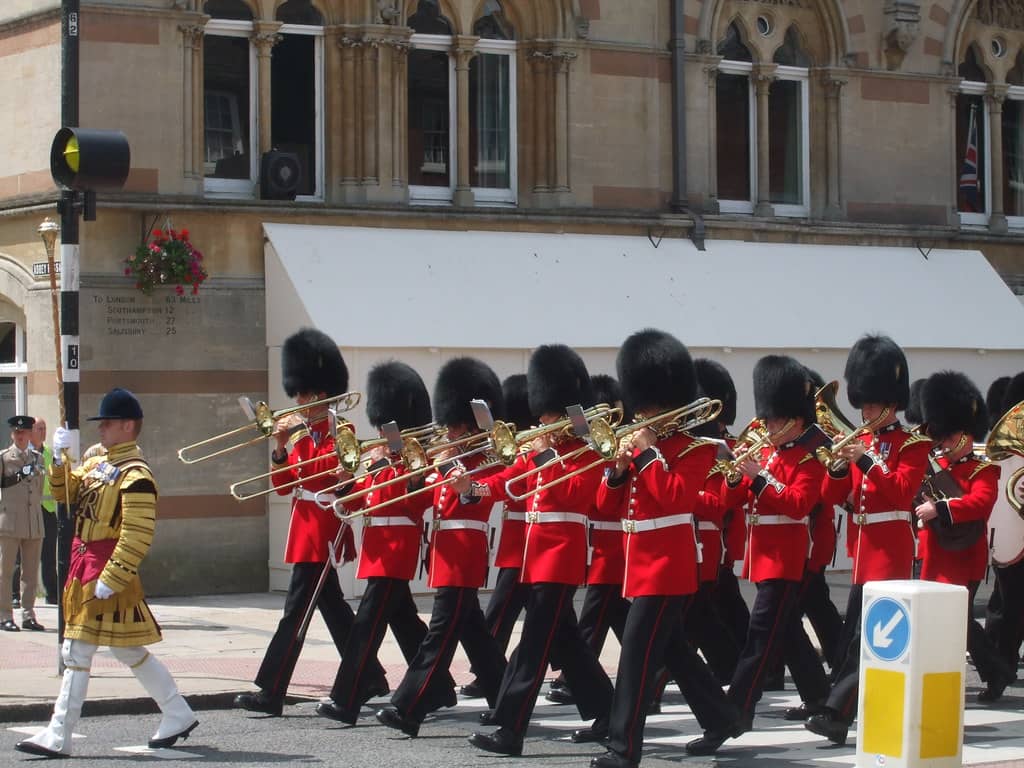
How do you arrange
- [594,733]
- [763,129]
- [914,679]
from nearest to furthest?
[914,679], [594,733], [763,129]

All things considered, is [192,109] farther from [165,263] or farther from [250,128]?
[165,263]

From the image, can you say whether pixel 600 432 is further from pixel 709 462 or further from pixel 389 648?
pixel 389 648

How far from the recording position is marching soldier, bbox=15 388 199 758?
29.3 ft

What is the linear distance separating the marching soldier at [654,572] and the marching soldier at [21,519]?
6.63m

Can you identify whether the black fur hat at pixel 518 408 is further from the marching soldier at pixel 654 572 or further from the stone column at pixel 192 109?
the stone column at pixel 192 109

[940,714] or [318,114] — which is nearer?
[940,714]

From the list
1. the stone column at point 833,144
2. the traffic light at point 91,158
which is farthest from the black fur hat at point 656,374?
the stone column at point 833,144

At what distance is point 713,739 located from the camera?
913cm

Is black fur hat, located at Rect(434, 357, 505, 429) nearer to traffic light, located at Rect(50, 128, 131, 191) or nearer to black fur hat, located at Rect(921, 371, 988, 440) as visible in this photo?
traffic light, located at Rect(50, 128, 131, 191)

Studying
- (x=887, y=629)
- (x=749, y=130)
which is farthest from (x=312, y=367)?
(x=749, y=130)

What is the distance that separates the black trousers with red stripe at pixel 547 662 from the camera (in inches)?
362

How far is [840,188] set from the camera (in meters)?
19.7

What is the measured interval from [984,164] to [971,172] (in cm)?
29

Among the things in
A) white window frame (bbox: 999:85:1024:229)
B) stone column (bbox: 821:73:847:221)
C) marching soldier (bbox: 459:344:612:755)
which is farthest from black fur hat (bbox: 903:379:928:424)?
white window frame (bbox: 999:85:1024:229)
